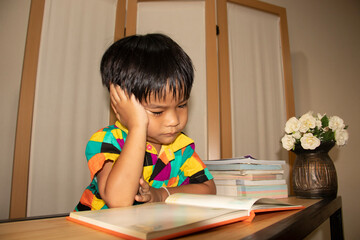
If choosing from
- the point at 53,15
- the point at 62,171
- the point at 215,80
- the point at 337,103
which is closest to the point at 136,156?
the point at 62,171

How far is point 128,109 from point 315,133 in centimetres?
81

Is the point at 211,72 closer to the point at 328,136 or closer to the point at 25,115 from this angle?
the point at 328,136

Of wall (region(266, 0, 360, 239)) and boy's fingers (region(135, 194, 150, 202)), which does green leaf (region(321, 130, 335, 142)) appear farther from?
wall (region(266, 0, 360, 239))

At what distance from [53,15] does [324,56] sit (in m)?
2.22

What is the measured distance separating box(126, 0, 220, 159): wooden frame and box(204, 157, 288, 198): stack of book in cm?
47

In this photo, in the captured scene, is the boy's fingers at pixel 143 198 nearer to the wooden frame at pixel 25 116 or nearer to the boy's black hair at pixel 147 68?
the boy's black hair at pixel 147 68

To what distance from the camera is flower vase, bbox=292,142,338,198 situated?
1.05m

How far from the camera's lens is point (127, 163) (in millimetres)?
664

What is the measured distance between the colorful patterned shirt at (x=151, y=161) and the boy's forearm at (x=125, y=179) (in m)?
0.10

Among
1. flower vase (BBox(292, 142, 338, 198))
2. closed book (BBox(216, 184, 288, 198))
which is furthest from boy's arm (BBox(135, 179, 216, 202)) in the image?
flower vase (BBox(292, 142, 338, 198))

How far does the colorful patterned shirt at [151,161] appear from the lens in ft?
2.52

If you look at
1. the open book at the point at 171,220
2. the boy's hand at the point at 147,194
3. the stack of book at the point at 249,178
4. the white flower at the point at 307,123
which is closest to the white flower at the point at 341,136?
the white flower at the point at 307,123

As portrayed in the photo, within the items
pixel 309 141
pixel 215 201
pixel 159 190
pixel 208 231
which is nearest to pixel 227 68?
pixel 309 141

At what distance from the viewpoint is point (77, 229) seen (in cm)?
41
